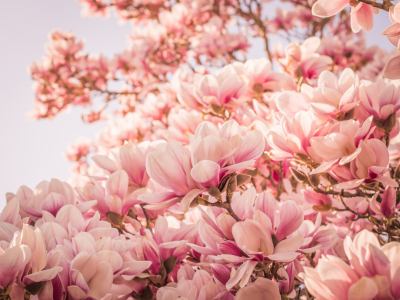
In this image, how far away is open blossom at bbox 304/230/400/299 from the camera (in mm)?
399

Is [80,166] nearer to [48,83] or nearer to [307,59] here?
[48,83]

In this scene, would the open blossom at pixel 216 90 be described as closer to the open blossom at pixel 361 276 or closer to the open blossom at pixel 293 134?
Answer: the open blossom at pixel 293 134

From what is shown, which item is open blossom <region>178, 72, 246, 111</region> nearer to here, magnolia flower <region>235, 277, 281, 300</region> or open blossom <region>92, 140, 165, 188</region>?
open blossom <region>92, 140, 165, 188</region>

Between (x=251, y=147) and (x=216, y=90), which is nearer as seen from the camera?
(x=251, y=147)

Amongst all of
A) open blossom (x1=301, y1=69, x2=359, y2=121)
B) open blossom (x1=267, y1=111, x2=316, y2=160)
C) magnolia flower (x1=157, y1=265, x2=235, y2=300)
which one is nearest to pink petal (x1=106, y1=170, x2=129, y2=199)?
magnolia flower (x1=157, y1=265, x2=235, y2=300)

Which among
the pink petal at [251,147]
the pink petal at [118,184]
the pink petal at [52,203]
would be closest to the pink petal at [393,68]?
the pink petal at [251,147]

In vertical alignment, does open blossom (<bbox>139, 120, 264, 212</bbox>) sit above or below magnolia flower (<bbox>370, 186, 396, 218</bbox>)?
above

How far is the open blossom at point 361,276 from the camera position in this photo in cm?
40

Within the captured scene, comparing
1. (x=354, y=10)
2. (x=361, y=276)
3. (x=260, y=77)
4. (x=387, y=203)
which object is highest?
(x=354, y=10)

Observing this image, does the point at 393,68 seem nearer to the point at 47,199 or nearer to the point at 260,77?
the point at 260,77

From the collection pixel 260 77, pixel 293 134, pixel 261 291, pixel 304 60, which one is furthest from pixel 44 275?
pixel 304 60

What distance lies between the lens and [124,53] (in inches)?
125

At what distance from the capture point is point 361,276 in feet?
1.39

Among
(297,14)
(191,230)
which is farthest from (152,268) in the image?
(297,14)
